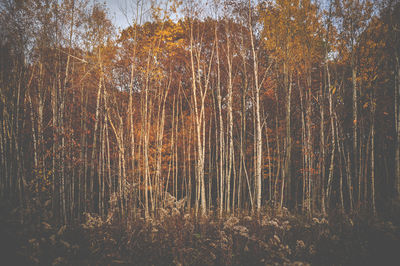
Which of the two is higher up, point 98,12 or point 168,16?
point 98,12

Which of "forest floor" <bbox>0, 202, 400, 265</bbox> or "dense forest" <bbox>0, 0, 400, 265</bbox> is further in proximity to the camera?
"dense forest" <bbox>0, 0, 400, 265</bbox>

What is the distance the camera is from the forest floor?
3.76m

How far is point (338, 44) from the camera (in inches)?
325

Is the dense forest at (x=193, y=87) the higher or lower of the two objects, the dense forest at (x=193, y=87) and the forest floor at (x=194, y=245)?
the higher

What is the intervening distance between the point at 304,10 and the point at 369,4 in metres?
1.97

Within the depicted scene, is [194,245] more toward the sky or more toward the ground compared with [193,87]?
more toward the ground

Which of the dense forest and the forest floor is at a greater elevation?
the dense forest

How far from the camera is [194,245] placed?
15.1ft

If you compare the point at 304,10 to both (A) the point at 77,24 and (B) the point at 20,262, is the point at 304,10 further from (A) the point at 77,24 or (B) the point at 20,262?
(B) the point at 20,262

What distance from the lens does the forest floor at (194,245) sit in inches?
148

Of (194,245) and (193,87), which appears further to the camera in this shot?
(193,87)

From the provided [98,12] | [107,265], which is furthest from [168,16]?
[107,265]

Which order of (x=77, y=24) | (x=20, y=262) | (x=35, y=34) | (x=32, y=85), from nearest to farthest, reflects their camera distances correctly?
1. (x=20, y=262)
2. (x=35, y=34)
3. (x=77, y=24)
4. (x=32, y=85)

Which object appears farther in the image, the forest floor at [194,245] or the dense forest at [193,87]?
the dense forest at [193,87]
